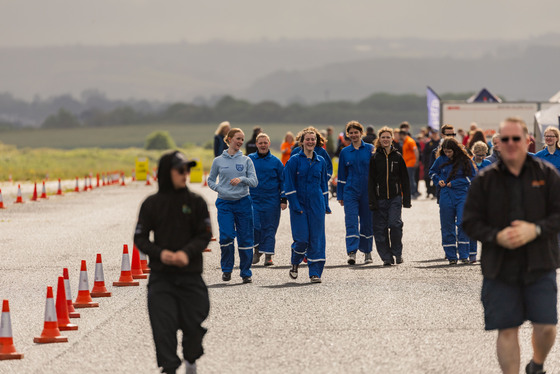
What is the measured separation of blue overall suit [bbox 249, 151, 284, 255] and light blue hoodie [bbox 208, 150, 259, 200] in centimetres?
170

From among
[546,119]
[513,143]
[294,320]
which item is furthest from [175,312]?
[546,119]

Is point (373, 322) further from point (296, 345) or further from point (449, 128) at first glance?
point (449, 128)

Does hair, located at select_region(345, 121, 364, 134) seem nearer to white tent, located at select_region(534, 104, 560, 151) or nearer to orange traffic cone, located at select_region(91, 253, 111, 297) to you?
orange traffic cone, located at select_region(91, 253, 111, 297)

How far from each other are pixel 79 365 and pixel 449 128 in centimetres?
1052

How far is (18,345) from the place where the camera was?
9.73 meters

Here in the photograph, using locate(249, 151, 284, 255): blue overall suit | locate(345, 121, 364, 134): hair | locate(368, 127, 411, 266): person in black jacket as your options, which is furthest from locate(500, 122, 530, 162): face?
locate(345, 121, 364, 134): hair

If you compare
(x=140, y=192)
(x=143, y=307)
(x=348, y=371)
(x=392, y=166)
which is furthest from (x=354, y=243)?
(x=140, y=192)

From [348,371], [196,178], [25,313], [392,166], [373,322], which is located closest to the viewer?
[348,371]

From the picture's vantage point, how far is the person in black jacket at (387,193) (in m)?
15.9

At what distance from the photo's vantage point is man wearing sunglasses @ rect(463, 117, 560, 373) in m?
6.96

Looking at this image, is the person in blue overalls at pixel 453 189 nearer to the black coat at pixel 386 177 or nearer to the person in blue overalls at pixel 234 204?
the black coat at pixel 386 177

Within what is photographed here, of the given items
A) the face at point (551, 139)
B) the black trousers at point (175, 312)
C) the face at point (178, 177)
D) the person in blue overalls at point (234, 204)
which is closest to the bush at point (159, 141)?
the face at point (551, 139)

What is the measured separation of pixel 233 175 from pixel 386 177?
268 cm

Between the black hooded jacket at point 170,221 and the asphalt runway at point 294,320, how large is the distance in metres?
1.36
